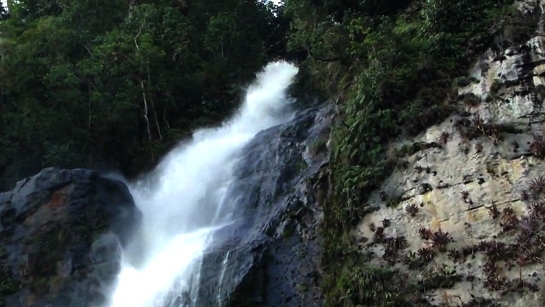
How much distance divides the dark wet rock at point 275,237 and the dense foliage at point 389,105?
2.03 feet

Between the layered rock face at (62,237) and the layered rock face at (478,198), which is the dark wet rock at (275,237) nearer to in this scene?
the layered rock face at (478,198)

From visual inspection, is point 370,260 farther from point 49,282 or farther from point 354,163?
point 49,282

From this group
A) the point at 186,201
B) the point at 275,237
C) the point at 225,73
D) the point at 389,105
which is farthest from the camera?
the point at 225,73

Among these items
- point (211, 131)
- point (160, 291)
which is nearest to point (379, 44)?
point (160, 291)

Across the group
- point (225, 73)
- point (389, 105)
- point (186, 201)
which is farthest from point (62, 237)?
point (225, 73)

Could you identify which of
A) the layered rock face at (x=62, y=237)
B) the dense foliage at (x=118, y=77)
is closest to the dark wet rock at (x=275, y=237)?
the layered rock face at (x=62, y=237)

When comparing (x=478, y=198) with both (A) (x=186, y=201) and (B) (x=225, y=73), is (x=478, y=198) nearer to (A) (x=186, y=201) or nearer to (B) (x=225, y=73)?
(A) (x=186, y=201)

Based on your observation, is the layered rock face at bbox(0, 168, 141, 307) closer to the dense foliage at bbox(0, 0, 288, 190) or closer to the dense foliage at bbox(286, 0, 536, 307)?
the dense foliage at bbox(0, 0, 288, 190)

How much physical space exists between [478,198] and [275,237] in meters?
4.63

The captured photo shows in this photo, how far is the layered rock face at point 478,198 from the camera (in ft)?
32.1

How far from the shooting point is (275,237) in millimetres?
13438

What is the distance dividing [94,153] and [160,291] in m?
9.00

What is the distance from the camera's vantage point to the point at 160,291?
14.0 meters

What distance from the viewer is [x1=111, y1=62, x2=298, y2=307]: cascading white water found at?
47.5ft
